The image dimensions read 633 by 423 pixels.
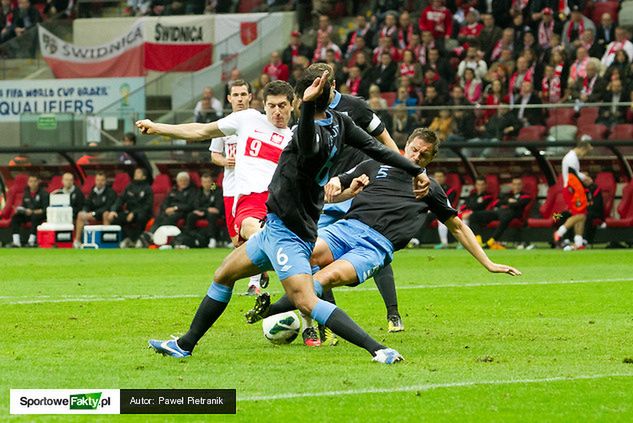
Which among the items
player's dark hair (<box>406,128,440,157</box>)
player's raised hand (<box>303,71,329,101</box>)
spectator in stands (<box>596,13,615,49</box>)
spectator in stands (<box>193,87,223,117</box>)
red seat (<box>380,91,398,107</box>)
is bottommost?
spectator in stands (<box>193,87,223,117</box>)

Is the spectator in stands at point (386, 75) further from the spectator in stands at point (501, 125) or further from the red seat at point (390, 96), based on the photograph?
the spectator in stands at point (501, 125)

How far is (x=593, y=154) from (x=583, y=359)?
17829 millimetres

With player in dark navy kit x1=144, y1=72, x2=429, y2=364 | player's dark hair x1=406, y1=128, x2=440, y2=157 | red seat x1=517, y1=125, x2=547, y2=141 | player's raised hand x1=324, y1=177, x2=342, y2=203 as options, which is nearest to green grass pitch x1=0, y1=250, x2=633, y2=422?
player in dark navy kit x1=144, y1=72, x2=429, y2=364

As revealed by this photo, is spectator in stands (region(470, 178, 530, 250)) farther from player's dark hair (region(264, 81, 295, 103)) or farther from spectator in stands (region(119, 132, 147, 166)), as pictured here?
player's dark hair (region(264, 81, 295, 103))

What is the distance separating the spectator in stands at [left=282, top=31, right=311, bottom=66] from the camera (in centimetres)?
3275

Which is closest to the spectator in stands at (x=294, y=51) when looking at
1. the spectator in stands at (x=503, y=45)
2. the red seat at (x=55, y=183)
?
the spectator in stands at (x=503, y=45)

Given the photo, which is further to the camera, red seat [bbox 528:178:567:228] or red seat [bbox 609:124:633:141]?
red seat [bbox 609:124:633:141]

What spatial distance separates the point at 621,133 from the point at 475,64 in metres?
4.41

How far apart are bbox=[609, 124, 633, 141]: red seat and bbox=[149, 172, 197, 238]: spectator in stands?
27.8 feet

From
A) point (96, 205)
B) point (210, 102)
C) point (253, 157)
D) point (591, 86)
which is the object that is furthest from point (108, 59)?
point (253, 157)

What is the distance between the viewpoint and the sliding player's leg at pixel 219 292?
9305mm

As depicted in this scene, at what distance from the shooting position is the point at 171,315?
12.9 m

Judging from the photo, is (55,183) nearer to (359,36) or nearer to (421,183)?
(359,36)

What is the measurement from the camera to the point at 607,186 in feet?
86.9
